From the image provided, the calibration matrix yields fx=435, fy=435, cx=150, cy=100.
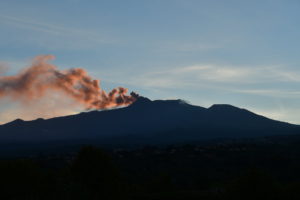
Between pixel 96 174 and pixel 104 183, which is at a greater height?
pixel 96 174

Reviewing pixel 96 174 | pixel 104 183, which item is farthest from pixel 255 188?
pixel 96 174

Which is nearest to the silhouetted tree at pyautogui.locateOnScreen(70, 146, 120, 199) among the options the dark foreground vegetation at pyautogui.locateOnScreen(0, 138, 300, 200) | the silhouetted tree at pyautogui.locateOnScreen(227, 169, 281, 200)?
the dark foreground vegetation at pyautogui.locateOnScreen(0, 138, 300, 200)

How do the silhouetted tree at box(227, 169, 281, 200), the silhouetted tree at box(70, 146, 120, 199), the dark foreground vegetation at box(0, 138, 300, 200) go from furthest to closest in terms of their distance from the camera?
the silhouetted tree at box(227, 169, 281, 200), the silhouetted tree at box(70, 146, 120, 199), the dark foreground vegetation at box(0, 138, 300, 200)

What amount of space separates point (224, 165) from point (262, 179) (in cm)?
9264

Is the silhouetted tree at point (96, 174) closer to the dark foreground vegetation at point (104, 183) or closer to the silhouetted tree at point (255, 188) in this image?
the dark foreground vegetation at point (104, 183)

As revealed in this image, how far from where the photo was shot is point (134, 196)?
74250mm

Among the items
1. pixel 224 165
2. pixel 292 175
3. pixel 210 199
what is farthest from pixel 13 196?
pixel 224 165

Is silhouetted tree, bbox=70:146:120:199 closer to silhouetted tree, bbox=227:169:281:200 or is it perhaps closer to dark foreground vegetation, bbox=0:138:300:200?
dark foreground vegetation, bbox=0:138:300:200

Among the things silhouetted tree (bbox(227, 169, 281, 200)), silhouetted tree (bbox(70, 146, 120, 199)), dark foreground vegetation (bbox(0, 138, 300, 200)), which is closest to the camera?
dark foreground vegetation (bbox(0, 138, 300, 200))

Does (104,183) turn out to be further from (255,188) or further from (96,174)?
(255,188)

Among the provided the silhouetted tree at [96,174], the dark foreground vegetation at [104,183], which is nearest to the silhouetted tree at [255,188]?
the dark foreground vegetation at [104,183]

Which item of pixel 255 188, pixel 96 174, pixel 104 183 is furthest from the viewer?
pixel 255 188

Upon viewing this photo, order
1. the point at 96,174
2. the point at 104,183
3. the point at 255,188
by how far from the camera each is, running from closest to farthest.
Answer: the point at 104,183, the point at 96,174, the point at 255,188

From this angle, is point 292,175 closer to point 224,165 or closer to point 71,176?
point 224,165
